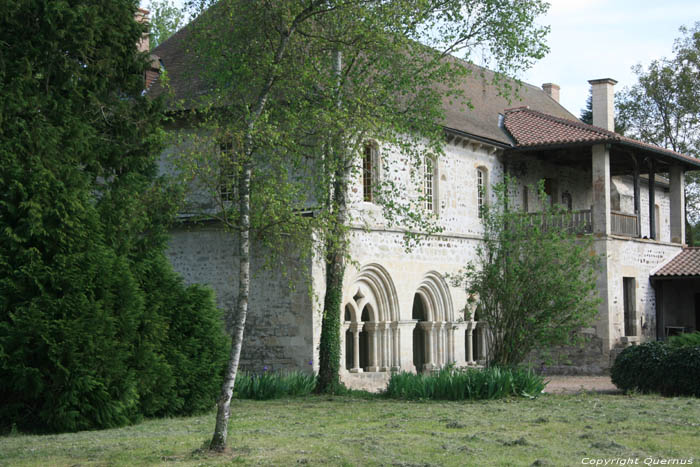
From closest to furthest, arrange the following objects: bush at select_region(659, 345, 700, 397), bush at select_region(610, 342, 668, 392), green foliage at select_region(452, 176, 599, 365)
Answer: bush at select_region(659, 345, 700, 397)
bush at select_region(610, 342, 668, 392)
green foliage at select_region(452, 176, 599, 365)

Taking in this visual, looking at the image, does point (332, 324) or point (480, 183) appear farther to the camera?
point (480, 183)

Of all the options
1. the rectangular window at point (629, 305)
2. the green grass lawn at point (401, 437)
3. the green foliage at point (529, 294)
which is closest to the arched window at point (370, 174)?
the green foliage at point (529, 294)

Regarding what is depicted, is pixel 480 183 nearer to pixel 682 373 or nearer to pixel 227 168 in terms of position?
pixel 682 373

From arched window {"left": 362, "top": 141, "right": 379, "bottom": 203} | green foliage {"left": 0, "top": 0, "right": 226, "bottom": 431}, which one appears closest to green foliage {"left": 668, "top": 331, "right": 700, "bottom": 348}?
arched window {"left": 362, "top": 141, "right": 379, "bottom": 203}

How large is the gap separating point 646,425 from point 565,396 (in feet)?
14.5

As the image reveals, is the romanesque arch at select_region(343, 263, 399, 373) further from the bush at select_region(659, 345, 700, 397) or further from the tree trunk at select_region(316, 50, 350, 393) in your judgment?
the bush at select_region(659, 345, 700, 397)

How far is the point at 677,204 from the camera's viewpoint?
87.2 feet

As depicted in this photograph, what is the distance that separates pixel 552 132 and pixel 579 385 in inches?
303

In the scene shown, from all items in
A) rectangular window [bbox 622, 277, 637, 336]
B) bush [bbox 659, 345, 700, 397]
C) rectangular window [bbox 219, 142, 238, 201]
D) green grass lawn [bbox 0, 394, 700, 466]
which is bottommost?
green grass lawn [bbox 0, 394, 700, 466]

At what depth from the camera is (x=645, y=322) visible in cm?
2459

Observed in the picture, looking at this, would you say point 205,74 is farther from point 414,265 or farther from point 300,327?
point 414,265

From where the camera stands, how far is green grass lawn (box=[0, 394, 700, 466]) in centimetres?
871

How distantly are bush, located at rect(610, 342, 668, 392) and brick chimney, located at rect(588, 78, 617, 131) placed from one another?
12988 mm

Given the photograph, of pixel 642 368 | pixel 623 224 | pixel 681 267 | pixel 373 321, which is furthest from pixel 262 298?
pixel 681 267
